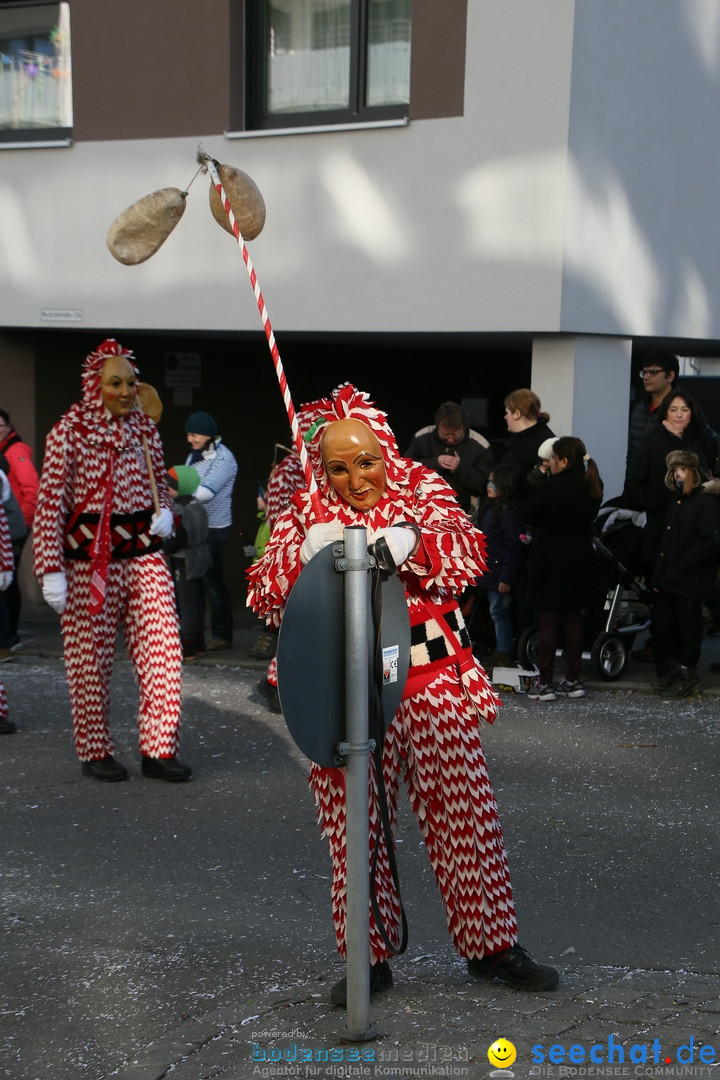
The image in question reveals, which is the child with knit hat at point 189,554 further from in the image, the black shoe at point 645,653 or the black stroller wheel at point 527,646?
the black shoe at point 645,653

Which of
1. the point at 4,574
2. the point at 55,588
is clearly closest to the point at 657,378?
the point at 4,574

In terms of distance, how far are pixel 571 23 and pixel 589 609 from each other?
4.29m

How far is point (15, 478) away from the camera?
38.4ft

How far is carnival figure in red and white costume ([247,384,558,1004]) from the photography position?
4.21m

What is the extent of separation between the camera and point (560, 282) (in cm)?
1085

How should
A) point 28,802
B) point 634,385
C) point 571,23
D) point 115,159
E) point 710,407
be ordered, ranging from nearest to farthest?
point 28,802 → point 571,23 → point 115,159 → point 710,407 → point 634,385

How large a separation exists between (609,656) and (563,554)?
993 millimetres

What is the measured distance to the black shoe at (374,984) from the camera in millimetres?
4180

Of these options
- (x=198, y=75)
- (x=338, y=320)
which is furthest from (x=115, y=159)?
(x=338, y=320)

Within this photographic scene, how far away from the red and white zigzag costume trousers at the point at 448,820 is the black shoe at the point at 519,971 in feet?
0.12

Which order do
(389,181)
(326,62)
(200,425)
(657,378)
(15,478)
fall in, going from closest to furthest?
(657,378), (200,425), (389,181), (15,478), (326,62)

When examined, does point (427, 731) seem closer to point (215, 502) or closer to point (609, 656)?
point (609, 656)

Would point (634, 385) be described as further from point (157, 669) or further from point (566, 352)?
point (157, 669)

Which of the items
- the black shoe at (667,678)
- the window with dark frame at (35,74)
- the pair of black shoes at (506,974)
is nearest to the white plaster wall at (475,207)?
the window with dark frame at (35,74)
